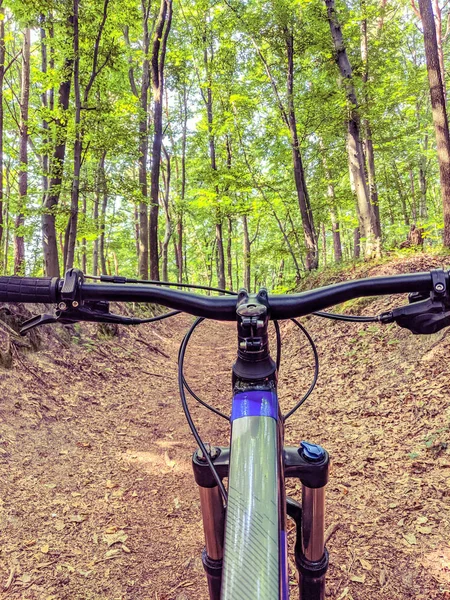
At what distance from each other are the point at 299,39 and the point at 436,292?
11175 mm

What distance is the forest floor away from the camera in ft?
7.14

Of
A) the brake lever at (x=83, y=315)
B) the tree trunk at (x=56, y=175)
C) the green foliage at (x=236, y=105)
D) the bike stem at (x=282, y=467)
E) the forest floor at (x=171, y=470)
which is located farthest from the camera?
the green foliage at (x=236, y=105)

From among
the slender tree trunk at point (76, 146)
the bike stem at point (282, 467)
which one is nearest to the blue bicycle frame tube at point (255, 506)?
the bike stem at point (282, 467)

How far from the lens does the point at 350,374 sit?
5.20 meters

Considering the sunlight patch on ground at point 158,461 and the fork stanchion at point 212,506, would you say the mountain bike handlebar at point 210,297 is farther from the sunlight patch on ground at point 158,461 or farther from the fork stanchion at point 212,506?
the sunlight patch on ground at point 158,461

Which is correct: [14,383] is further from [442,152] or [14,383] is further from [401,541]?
[442,152]

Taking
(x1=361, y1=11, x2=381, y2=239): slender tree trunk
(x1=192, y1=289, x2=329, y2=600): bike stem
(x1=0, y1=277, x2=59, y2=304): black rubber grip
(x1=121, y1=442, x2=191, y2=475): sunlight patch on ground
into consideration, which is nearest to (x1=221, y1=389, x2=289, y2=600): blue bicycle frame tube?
(x1=192, y1=289, x2=329, y2=600): bike stem

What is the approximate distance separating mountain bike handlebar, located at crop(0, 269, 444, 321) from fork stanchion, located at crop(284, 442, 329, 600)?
439mm

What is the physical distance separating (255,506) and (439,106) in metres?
7.46

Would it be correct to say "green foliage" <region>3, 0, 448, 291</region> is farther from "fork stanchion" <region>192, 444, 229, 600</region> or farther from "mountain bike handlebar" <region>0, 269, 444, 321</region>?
"fork stanchion" <region>192, 444, 229, 600</region>

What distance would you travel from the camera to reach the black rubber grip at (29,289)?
3.59 feet

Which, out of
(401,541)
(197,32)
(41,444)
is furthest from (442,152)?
(197,32)

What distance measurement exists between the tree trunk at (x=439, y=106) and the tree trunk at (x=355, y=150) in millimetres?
1846

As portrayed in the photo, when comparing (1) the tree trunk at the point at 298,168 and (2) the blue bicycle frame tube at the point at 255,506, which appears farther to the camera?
(1) the tree trunk at the point at 298,168
